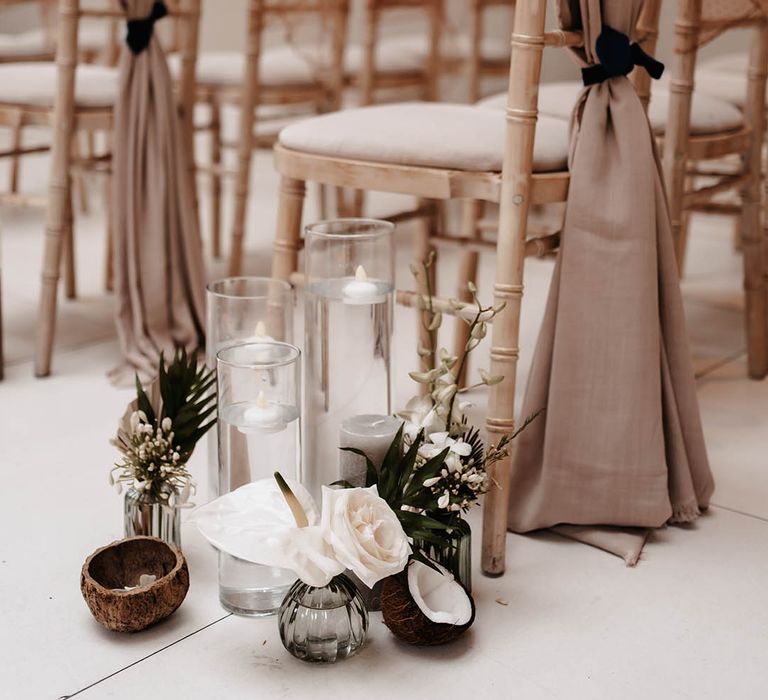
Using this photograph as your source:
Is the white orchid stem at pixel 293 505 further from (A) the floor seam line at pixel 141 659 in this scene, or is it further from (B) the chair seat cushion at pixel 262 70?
(B) the chair seat cushion at pixel 262 70

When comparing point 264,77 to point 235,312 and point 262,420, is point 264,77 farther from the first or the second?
point 262,420

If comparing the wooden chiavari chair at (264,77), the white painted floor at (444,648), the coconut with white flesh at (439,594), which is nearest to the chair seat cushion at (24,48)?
the wooden chiavari chair at (264,77)

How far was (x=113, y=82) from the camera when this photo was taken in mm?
2068

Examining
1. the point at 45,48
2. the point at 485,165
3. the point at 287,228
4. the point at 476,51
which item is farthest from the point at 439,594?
the point at 45,48

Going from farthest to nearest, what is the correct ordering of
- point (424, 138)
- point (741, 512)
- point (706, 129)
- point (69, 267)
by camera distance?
point (69, 267) → point (706, 129) → point (741, 512) → point (424, 138)

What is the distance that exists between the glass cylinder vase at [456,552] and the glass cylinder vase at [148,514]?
0.31m

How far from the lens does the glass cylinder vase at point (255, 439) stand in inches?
46.4

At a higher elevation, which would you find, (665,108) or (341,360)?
(665,108)

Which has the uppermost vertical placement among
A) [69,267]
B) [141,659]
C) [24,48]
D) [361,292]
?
[24,48]

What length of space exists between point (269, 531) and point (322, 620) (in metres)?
0.12

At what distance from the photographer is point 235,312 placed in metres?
1.37

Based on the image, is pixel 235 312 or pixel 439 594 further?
pixel 235 312

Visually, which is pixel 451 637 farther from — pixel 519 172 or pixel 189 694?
pixel 519 172

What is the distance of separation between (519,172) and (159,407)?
55 cm
